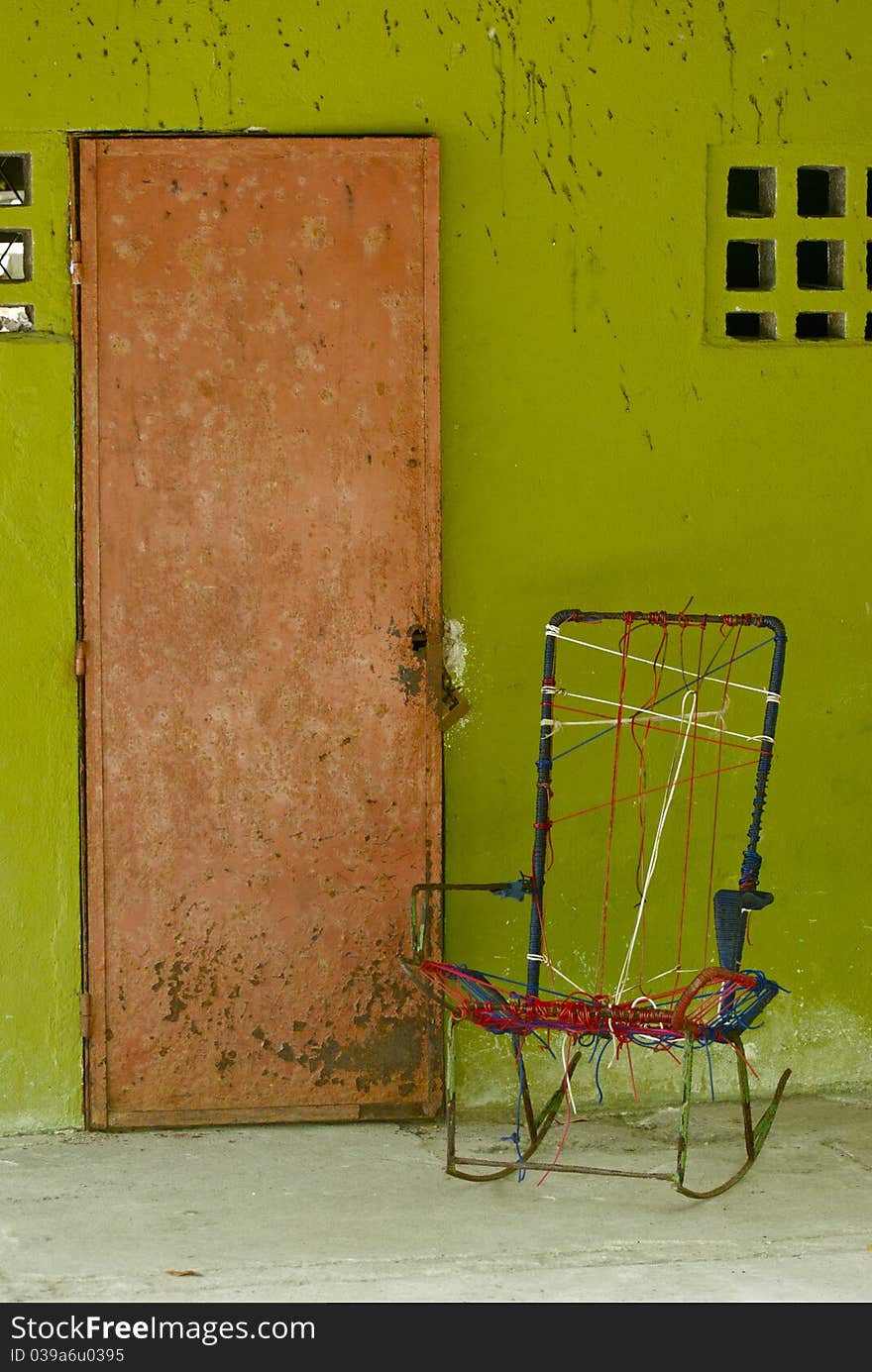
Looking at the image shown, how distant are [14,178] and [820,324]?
209cm

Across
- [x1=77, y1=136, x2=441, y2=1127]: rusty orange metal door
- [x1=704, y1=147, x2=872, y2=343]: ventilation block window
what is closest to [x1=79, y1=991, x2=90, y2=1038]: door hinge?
[x1=77, y1=136, x2=441, y2=1127]: rusty orange metal door

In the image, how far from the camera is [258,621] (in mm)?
3773

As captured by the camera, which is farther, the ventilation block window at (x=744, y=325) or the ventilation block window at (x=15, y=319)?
the ventilation block window at (x=744, y=325)

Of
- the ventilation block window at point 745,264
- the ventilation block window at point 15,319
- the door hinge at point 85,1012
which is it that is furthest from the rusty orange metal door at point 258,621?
the ventilation block window at point 745,264

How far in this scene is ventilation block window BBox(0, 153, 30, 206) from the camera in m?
3.71

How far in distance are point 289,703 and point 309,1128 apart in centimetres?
105

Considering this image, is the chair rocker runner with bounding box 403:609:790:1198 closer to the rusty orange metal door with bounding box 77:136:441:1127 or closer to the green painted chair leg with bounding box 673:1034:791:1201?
the green painted chair leg with bounding box 673:1034:791:1201

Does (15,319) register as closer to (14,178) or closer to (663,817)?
(14,178)

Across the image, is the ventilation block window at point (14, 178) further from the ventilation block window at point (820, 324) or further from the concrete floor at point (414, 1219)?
the concrete floor at point (414, 1219)

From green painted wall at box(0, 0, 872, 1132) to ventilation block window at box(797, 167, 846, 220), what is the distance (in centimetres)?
9

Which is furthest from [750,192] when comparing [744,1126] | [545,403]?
[744,1126]

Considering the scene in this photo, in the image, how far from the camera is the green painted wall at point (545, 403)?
3.71 metres

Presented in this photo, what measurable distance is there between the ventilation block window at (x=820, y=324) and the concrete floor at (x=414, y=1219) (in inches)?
78.5

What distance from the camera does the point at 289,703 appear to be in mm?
3791
